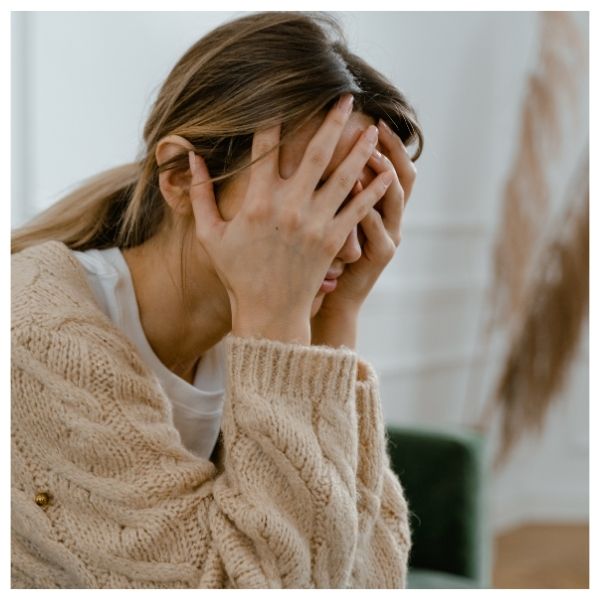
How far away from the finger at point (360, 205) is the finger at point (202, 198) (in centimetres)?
15

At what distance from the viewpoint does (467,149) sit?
10.3ft

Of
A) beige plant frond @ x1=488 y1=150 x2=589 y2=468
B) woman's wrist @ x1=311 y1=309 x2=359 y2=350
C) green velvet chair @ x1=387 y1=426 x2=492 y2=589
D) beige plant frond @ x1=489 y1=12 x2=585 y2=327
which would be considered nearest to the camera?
woman's wrist @ x1=311 y1=309 x2=359 y2=350

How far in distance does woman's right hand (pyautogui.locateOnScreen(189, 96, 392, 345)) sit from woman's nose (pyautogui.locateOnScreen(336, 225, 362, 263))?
0.19ft

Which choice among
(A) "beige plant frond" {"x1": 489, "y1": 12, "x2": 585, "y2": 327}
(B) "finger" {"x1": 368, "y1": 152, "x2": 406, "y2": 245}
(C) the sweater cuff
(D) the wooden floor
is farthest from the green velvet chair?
(A) "beige plant frond" {"x1": 489, "y1": 12, "x2": 585, "y2": 327}

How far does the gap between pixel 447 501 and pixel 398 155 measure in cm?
91

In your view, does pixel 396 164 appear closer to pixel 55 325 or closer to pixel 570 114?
pixel 55 325

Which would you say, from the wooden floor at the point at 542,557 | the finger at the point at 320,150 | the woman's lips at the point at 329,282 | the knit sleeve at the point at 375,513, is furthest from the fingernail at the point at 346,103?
Result: the wooden floor at the point at 542,557

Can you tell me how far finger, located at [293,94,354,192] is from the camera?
0.99 meters

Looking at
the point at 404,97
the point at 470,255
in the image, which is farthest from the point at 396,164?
the point at 470,255

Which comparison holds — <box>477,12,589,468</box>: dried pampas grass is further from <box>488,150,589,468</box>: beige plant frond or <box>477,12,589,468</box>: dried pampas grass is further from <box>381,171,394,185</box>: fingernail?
<box>381,171,394,185</box>: fingernail

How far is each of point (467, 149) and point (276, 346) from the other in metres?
2.32

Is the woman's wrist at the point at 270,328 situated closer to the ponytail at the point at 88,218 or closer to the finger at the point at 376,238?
the finger at the point at 376,238

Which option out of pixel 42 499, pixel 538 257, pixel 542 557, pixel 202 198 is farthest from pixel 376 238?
pixel 542 557

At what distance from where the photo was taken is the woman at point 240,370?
953mm
